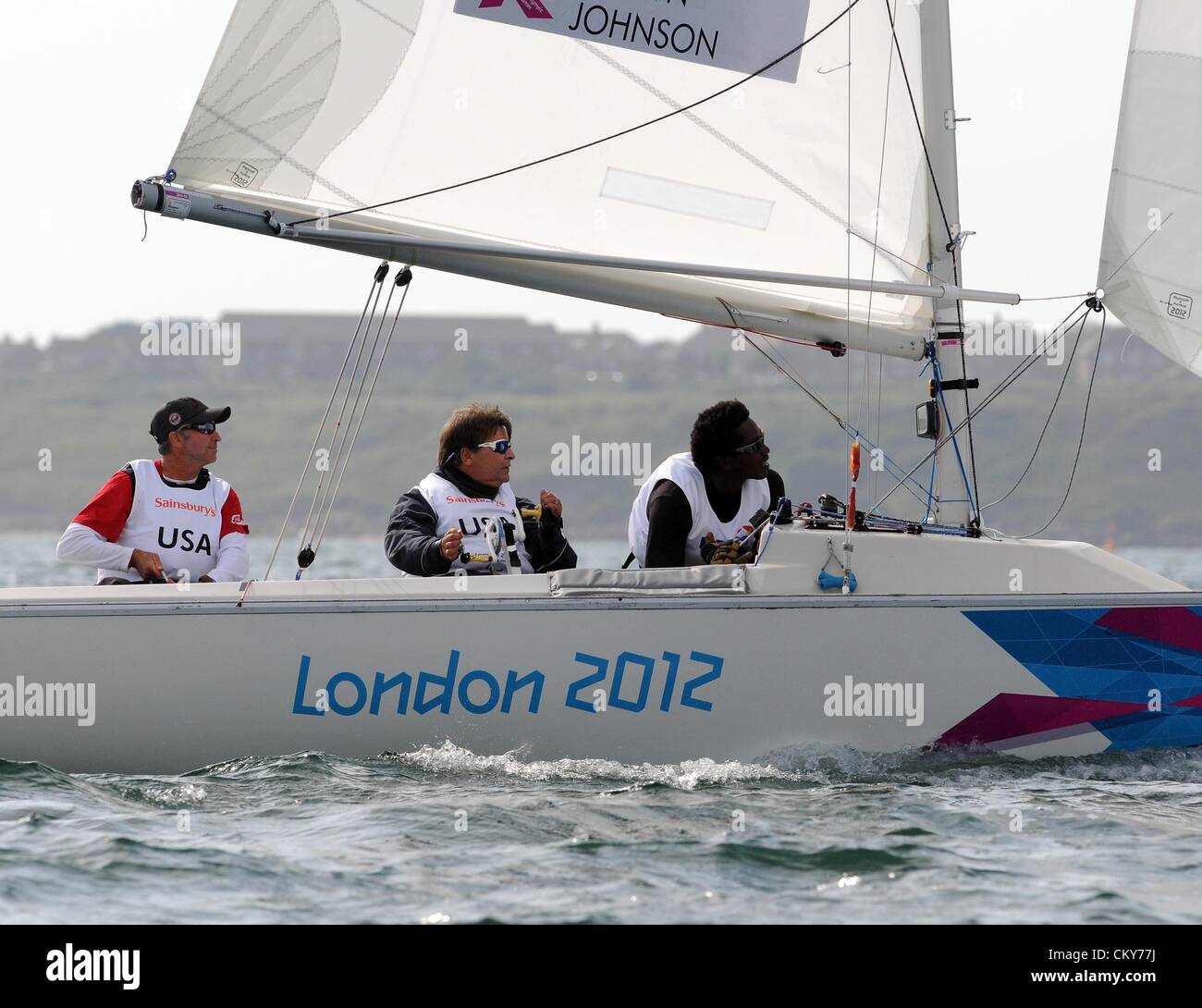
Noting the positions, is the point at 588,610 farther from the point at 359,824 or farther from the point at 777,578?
the point at 359,824

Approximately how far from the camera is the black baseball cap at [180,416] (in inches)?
255

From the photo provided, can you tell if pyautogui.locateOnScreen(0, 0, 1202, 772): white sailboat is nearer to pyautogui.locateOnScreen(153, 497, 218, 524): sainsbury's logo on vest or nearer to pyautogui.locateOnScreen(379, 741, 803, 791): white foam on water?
pyautogui.locateOnScreen(379, 741, 803, 791): white foam on water

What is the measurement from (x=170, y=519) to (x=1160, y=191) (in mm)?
4405

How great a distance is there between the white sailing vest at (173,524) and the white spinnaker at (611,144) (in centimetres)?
131

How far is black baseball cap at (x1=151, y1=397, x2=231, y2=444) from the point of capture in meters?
6.49

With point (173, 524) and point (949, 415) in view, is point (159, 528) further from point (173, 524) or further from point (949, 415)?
point (949, 415)

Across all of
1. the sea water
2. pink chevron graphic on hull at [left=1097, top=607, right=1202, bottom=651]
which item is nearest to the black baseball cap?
the sea water

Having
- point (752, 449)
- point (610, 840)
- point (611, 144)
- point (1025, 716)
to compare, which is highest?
point (611, 144)

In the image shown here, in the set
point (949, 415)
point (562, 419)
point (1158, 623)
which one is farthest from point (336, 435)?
point (562, 419)

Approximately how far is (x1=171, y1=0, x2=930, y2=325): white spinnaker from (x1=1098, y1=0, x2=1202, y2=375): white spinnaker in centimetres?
87

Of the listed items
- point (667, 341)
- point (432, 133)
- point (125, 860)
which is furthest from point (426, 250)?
point (667, 341)

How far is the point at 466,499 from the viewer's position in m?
6.52

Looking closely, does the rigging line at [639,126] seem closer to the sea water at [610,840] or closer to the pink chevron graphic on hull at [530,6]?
the pink chevron graphic on hull at [530,6]

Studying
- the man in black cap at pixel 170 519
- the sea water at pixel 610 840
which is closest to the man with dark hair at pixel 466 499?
the man in black cap at pixel 170 519
